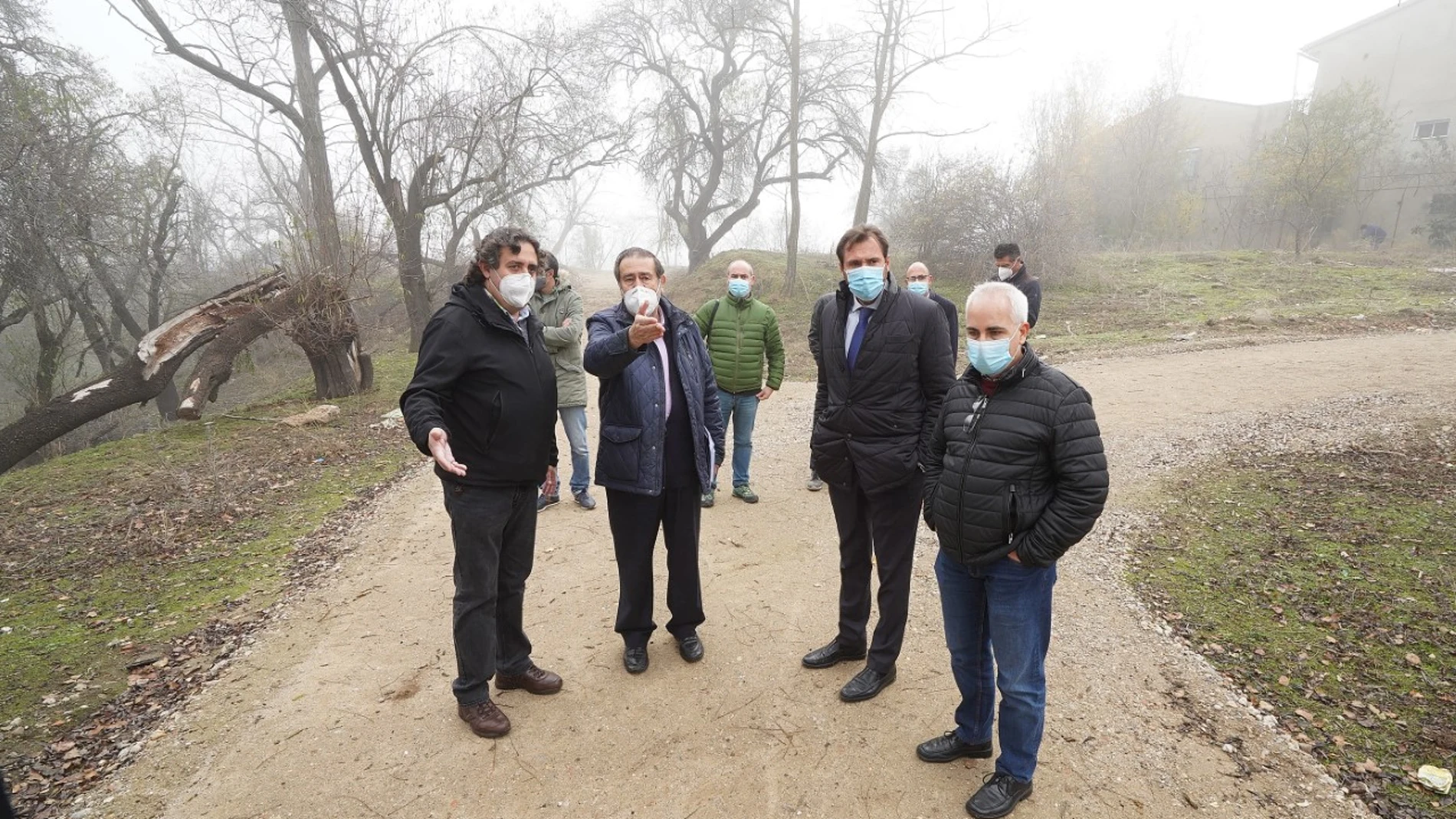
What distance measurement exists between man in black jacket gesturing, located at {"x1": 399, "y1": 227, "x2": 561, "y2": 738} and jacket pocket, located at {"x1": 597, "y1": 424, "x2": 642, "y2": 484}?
271 mm

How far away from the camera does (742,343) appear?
18.8ft

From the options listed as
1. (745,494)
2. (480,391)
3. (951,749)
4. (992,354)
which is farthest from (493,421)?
(745,494)

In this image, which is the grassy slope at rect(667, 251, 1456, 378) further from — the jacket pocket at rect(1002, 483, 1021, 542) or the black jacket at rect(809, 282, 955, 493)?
the jacket pocket at rect(1002, 483, 1021, 542)

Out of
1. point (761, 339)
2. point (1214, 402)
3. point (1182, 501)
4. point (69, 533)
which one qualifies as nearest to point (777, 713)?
point (761, 339)

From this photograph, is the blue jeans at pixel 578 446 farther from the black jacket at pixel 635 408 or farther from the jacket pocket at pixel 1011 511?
the jacket pocket at pixel 1011 511

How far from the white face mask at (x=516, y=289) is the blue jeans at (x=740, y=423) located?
296cm

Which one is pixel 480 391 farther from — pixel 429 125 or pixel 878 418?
pixel 429 125

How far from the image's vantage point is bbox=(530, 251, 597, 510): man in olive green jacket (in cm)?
554

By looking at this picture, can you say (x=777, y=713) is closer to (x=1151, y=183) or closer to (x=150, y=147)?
(x=150, y=147)

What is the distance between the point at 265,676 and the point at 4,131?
37.2 ft

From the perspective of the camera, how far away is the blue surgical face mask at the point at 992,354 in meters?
2.34

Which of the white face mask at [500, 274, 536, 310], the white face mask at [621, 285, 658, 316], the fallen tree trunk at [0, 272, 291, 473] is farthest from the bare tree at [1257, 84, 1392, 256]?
the fallen tree trunk at [0, 272, 291, 473]

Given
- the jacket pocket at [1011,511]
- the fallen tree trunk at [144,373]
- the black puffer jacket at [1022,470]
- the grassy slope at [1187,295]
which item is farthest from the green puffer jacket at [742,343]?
the fallen tree trunk at [144,373]

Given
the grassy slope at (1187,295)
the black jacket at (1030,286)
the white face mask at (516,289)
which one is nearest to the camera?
the white face mask at (516,289)
